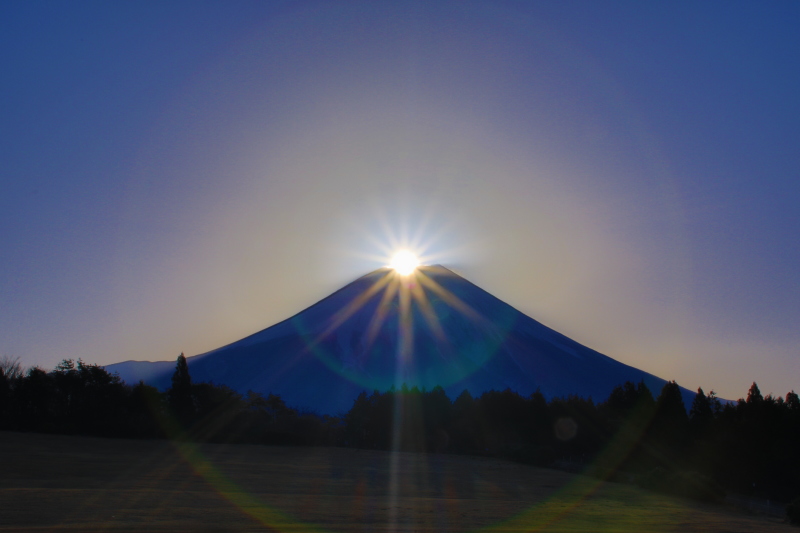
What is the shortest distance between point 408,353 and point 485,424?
4900 inches

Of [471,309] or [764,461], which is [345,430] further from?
[471,309]

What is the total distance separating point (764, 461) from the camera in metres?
36.0

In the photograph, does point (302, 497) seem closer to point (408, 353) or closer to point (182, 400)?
point (182, 400)

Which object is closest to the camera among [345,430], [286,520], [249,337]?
[286,520]

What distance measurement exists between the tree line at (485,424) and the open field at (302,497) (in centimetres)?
944

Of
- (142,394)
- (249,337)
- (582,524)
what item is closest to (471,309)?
(249,337)

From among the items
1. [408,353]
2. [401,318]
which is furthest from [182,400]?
[401,318]

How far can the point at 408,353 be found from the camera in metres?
180

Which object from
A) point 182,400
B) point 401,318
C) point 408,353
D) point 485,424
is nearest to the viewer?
point 182,400

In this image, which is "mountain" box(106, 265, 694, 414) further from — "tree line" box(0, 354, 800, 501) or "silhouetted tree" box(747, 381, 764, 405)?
"silhouetted tree" box(747, 381, 764, 405)

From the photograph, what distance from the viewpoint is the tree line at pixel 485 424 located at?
1478 inches

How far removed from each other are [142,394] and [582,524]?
41.5 meters

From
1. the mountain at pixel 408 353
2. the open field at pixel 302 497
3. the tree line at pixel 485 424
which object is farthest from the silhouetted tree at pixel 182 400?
the mountain at pixel 408 353

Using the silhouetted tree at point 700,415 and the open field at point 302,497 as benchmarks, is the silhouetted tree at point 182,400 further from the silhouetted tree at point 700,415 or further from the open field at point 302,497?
the silhouetted tree at point 700,415
